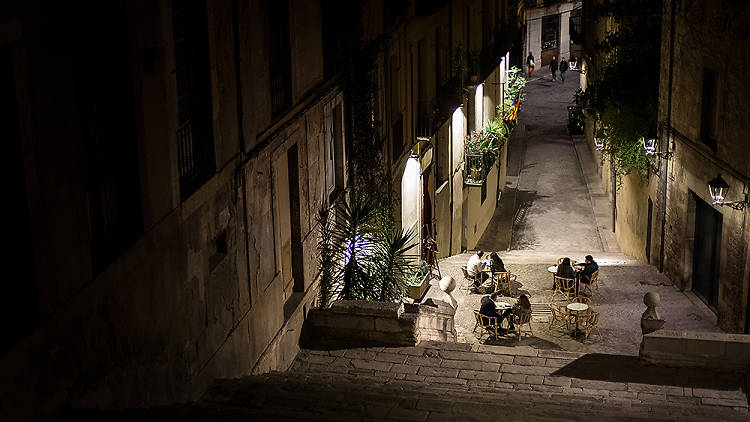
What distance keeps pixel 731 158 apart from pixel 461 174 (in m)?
10.6

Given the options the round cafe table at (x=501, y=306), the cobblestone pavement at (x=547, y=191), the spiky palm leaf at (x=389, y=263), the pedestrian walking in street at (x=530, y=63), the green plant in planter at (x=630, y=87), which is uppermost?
the green plant in planter at (x=630, y=87)

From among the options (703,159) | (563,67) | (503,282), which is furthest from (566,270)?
(563,67)

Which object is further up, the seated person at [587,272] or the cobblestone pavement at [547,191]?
the seated person at [587,272]

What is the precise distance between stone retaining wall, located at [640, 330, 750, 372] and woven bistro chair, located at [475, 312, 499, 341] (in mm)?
4137

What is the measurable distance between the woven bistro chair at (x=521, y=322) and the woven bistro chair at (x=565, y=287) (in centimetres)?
183

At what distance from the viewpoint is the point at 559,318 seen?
55.2 ft

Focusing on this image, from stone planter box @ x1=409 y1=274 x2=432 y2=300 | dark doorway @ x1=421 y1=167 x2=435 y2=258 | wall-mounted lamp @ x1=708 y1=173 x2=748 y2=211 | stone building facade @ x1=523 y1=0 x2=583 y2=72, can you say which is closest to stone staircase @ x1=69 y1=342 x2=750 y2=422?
wall-mounted lamp @ x1=708 y1=173 x2=748 y2=211

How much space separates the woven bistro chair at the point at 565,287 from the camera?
18156mm

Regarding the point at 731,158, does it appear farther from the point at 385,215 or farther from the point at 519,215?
the point at 519,215

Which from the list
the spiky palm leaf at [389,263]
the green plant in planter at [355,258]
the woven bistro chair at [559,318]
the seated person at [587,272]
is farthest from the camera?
the seated person at [587,272]

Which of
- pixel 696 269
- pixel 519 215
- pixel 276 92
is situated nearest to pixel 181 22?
pixel 276 92

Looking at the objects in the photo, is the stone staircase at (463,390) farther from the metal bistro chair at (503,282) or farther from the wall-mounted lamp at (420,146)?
the wall-mounted lamp at (420,146)

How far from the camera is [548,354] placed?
1280 centimetres

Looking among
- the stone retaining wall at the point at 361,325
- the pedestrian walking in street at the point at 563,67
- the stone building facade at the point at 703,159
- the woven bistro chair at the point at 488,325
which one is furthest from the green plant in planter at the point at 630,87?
the pedestrian walking in street at the point at 563,67
